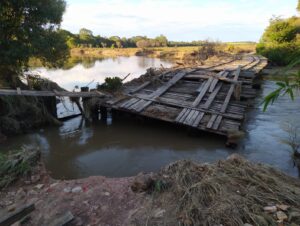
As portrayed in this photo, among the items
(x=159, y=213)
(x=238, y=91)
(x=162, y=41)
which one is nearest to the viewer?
(x=159, y=213)

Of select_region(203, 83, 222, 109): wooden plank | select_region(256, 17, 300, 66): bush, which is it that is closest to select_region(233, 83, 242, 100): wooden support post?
select_region(203, 83, 222, 109): wooden plank

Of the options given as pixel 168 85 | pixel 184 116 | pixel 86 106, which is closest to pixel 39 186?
pixel 184 116

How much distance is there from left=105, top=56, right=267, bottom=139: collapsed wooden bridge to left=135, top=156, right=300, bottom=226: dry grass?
12.7ft

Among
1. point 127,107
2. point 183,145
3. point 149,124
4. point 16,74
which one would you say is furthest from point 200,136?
point 16,74

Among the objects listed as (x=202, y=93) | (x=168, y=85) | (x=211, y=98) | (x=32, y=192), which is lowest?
(x=32, y=192)

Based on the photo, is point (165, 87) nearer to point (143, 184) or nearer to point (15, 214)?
point (143, 184)

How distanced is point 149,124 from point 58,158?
12.5ft

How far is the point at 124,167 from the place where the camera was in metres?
7.02

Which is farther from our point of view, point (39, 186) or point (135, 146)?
point (135, 146)

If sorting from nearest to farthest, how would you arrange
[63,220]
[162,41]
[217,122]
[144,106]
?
[63,220], [217,122], [144,106], [162,41]

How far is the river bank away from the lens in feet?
10.8

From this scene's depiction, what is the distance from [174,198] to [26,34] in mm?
8016

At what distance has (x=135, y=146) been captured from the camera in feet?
27.6

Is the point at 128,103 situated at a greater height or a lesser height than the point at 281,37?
lesser
